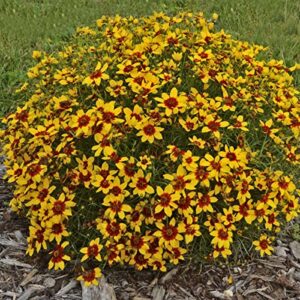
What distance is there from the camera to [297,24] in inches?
269

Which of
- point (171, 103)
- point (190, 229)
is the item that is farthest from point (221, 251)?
point (171, 103)

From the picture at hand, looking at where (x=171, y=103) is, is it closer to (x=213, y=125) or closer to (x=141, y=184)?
(x=213, y=125)

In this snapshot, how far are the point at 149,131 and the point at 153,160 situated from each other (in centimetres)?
15

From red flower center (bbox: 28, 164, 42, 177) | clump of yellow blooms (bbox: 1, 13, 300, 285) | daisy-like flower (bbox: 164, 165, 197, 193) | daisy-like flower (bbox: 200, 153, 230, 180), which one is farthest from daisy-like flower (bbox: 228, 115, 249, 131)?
red flower center (bbox: 28, 164, 42, 177)

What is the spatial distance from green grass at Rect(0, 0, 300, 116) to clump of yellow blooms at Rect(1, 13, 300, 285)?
2158 mm

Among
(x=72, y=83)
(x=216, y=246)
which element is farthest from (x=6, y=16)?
(x=216, y=246)

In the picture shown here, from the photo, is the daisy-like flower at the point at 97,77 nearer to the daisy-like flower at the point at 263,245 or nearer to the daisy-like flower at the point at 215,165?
the daisy-like flower at the point at 215,165

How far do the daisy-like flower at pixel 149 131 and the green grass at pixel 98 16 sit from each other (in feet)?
8.78

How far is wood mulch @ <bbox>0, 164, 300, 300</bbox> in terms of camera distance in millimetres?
3223

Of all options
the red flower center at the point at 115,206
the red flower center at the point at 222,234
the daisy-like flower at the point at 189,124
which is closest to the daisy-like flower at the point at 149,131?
the daisy-like flower at the point at 189,124

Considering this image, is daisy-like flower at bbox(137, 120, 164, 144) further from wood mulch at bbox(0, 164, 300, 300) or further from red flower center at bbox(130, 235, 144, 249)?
wood mulch at bbox(0, 164, 300, 300)

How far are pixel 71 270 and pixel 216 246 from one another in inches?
31.3

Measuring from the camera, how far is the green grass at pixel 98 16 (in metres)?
6.03

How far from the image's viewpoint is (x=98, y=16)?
23.4ft
